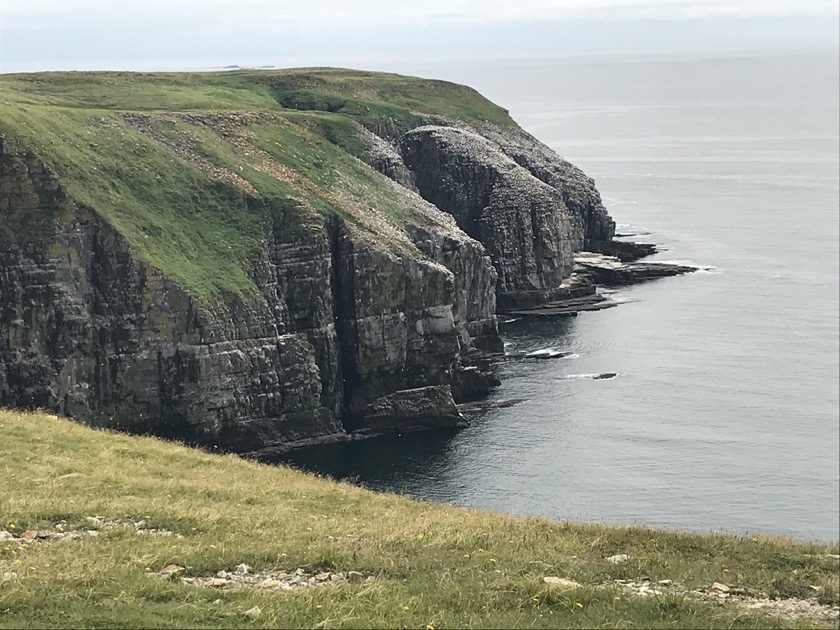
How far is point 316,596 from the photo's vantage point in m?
25.1

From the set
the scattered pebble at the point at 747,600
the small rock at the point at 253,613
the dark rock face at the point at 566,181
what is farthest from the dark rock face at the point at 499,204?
the small rock at the point at 253,613

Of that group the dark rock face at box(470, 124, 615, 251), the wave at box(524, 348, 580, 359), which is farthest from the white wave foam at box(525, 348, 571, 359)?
the dark rock face at box(470, 124, 615, 251)

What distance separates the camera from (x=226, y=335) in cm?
8562

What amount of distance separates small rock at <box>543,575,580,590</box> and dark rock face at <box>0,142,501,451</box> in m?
59.1

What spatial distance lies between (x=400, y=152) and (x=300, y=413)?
6466 cm

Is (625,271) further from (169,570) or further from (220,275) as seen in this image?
(169,570)

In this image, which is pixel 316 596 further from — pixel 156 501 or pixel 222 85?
pixel 222 85

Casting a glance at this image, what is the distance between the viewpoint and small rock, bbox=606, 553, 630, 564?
29.5 meters

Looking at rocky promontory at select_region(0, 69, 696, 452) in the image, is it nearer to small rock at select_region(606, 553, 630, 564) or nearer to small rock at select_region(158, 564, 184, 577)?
small rock at select_region(158, 564, 184, 577)

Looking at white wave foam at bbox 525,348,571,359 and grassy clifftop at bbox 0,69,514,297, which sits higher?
grassy clifftop at bbox 0,69,514,297

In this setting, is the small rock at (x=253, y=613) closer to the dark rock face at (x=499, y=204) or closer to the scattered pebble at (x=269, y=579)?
the scattered pebble at (x=269, y=579)

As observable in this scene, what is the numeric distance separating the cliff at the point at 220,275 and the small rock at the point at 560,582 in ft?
194

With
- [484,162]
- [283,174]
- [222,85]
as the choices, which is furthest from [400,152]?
[283,174]

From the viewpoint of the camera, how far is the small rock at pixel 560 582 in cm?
2623
